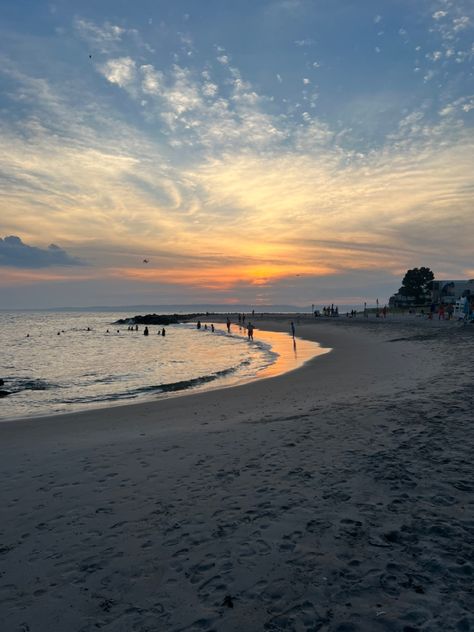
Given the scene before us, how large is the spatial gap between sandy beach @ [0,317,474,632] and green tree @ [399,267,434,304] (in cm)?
9383

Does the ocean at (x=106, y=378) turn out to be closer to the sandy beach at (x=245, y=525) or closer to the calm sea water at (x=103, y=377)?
the calm sea water at (x=103, y=377)

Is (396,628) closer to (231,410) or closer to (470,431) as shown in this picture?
(470,431)

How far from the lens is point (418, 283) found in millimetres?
96062

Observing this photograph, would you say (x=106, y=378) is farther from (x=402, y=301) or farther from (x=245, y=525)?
(x=402, y=301)

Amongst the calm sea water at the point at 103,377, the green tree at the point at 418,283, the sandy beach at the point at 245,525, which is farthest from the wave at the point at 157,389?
the green tree at the point at 418,283

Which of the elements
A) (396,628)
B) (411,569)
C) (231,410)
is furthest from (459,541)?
(231,410)

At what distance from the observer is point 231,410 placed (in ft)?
42.8

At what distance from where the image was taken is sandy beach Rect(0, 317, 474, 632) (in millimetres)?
3918

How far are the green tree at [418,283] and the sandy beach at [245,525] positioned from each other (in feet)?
308

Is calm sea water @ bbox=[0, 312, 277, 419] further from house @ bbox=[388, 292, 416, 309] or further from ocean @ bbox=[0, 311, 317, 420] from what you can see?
house @ bbox=[388, 292, 416, 309]

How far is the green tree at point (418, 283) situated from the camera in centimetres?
9519

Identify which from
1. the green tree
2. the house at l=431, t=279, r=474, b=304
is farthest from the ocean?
the green tree

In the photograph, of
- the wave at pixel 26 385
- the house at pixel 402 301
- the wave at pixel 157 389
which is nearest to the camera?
the wave at pixel 157 389

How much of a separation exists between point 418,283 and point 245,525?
102 meters
